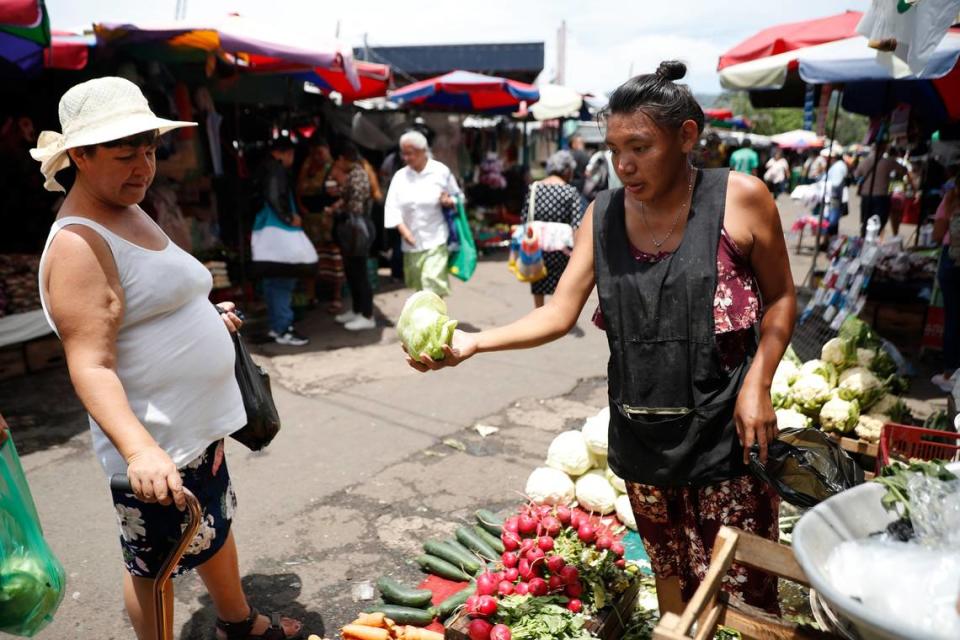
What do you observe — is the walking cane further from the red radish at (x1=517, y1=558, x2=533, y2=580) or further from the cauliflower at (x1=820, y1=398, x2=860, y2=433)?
the cauliflower at (x1=820, y1=398, x2=860, y2=433)

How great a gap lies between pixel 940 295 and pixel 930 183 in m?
6.05

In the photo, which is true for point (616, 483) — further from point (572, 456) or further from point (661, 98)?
point (661, 98)

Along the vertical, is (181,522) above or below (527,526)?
above

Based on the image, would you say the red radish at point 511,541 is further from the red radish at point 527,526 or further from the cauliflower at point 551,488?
the cauliflower at point 551,488

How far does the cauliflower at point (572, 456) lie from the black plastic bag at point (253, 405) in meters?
1.74

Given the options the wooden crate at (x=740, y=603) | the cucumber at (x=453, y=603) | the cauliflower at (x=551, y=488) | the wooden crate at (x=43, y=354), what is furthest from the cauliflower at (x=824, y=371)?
the wooden crate at (x=43, y=354)

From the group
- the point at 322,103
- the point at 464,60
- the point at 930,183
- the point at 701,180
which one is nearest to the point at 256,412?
the point at 701,180

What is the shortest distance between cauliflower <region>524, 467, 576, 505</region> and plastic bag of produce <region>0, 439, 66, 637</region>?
2315mm

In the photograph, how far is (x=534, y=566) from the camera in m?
2.77

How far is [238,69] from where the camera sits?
7852 mm

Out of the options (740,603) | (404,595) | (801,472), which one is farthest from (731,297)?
(404,595)

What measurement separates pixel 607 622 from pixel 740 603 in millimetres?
1242

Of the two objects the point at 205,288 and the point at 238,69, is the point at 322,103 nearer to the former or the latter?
the point at 238,69

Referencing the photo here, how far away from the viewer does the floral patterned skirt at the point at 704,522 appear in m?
2.15
